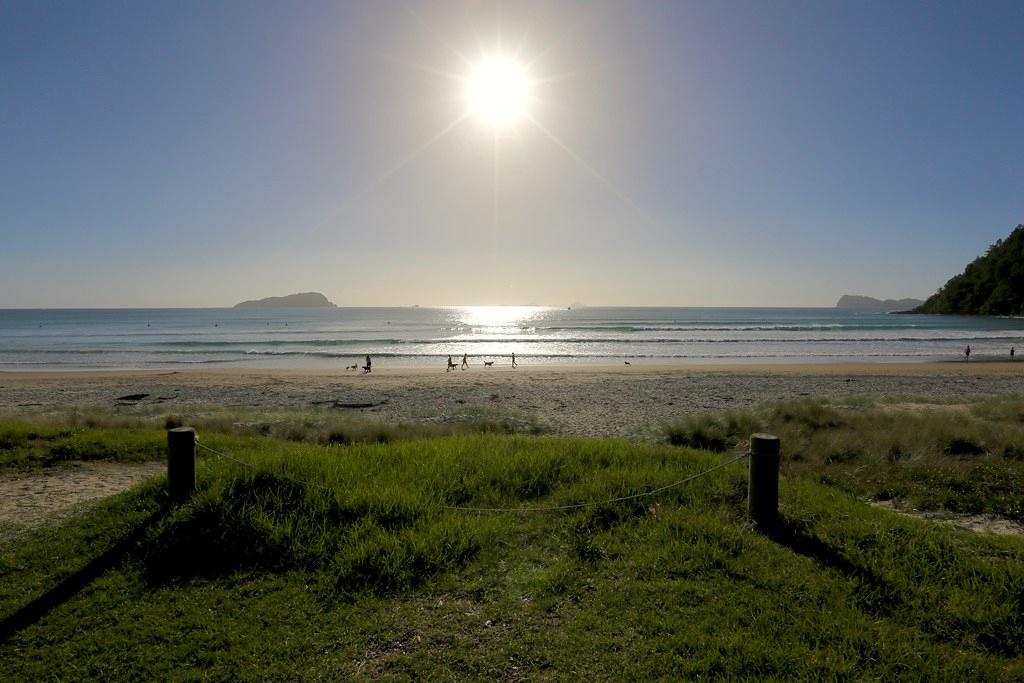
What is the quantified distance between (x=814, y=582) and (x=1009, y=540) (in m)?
2.43

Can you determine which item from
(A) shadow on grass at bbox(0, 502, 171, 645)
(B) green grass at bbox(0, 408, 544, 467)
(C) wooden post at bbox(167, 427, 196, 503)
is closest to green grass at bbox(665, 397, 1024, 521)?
(B) green grass at bbox(0, 408, 544, 467)

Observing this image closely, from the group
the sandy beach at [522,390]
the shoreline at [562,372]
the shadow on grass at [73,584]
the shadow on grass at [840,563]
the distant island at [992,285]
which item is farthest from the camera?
the distant island at [992,285]

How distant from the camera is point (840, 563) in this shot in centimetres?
455

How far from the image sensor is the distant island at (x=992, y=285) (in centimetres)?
10138

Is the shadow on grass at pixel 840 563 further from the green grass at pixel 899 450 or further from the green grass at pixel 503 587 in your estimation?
the green grass at pixel 899 450

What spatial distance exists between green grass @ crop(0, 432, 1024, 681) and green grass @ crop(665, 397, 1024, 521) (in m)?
1.68

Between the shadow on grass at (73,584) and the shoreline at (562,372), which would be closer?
the shadow on grass at (73,584)

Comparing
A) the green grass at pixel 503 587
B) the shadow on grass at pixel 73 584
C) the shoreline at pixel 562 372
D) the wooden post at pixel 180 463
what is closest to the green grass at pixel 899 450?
the green grass at pixel 503 587

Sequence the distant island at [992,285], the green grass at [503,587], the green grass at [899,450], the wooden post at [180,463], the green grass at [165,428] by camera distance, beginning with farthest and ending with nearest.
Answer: the distant island at [992,285] < the green grass at [165,428] < the green grass at [899,450] < the wooden post at [180,463] < the green grass at [503,587]

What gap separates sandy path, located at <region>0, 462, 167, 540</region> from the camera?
19.2 feet

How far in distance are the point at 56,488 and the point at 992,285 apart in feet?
468

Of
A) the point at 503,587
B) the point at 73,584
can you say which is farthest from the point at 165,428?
the point at 503,587

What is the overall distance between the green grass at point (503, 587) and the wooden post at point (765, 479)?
0.20 metres

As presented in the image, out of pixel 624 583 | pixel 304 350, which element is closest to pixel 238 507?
pixel 624 583
